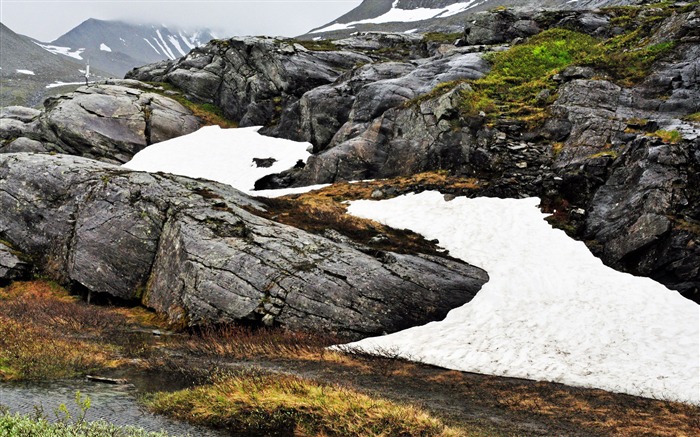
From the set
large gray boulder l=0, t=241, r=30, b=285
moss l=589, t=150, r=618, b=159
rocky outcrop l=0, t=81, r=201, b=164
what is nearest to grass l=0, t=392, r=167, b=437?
large gray boulder l=0, t=241, r=30, b=285

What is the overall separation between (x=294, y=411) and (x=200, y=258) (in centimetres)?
1121

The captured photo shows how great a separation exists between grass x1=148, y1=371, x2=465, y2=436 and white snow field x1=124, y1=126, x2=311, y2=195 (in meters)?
27.9

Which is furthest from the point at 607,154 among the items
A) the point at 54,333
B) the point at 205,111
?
the point at 205,111

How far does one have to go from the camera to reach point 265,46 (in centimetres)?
5594

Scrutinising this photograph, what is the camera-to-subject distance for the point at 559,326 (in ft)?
58.6

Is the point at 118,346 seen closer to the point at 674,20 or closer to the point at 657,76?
the point at 657,76

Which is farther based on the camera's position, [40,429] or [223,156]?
[223,156]

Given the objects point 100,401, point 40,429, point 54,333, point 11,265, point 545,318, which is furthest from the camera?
point 11,265

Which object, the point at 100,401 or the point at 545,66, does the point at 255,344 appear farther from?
the point at 545,66

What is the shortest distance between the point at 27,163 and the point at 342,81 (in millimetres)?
30058

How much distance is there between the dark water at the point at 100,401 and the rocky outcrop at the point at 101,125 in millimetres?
37758

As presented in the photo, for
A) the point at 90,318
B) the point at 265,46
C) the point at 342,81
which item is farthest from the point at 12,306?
the point at 265,46

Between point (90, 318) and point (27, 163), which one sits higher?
point (27, 163)

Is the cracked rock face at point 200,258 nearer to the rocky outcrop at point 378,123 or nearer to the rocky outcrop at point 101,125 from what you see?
the rocky outcrop at point 378,123
